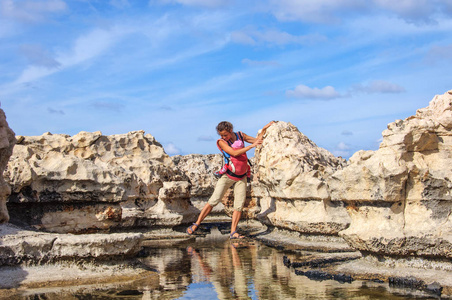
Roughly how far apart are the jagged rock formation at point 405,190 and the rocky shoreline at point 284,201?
0.04 ft

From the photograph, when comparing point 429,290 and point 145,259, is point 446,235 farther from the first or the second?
point 145,259

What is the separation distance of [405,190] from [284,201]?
3888 millimetres

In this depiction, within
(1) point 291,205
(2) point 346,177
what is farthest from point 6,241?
(1) point 291,205

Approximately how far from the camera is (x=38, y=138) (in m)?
11.3

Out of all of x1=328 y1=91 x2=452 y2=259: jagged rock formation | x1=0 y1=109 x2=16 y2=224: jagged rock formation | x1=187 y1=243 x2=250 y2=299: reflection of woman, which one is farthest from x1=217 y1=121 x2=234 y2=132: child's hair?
x1=0 y1=109 x2=16 y2=224: jagged rock formation

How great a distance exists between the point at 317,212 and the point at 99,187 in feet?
11.9

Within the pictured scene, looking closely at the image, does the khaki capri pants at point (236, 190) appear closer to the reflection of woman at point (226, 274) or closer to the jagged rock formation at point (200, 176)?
the reflection of woman at point (226, 274)

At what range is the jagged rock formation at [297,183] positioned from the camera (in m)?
8.76

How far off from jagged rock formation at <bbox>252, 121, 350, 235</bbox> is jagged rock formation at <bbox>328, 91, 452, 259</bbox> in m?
2.26

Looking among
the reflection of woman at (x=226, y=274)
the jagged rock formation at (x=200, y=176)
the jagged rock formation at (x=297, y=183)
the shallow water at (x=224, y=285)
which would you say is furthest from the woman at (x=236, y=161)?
the jagged rock formation at (x=200, y=176)

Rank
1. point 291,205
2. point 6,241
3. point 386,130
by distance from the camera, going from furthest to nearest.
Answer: point 291,205 < point 386,130 < point 6,241

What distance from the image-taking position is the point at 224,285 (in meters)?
5.67

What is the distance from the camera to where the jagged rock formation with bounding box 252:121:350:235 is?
345 inches

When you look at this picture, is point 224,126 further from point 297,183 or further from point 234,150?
point 297,183
